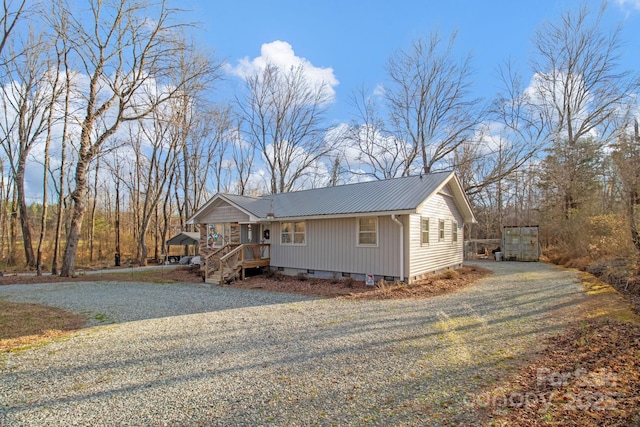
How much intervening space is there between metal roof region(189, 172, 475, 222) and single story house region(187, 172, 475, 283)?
4 centimetres

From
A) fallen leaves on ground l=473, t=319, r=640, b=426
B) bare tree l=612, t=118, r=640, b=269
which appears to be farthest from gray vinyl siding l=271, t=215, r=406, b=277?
bare tree l=612, t=118, r=640, b=269

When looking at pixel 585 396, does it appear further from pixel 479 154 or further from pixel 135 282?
pixel 479 154

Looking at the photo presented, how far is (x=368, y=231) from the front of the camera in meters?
11.5

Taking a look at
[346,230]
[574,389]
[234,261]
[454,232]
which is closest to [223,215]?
[234,261]

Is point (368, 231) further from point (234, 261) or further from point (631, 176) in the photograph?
point (631, 176)

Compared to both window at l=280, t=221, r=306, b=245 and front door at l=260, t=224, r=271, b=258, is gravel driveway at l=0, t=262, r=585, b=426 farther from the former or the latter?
front door at l=260, t=224, r=271, b=258

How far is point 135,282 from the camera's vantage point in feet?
43.3

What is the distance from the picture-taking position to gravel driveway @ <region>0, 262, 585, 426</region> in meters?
3.20

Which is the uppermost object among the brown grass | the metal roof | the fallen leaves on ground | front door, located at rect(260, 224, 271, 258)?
the metal roof

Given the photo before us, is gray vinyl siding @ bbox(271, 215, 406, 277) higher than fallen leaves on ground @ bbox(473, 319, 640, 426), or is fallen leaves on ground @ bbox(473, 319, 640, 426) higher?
gray vinyl siding @ bbox(271, 215, 406, 277)

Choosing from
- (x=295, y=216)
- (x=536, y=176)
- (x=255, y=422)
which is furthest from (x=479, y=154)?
(x=255, y=422)

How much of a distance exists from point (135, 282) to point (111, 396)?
430 inches

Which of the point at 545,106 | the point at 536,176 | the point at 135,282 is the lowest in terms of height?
the point at 135,282

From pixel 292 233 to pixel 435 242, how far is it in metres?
5.72
